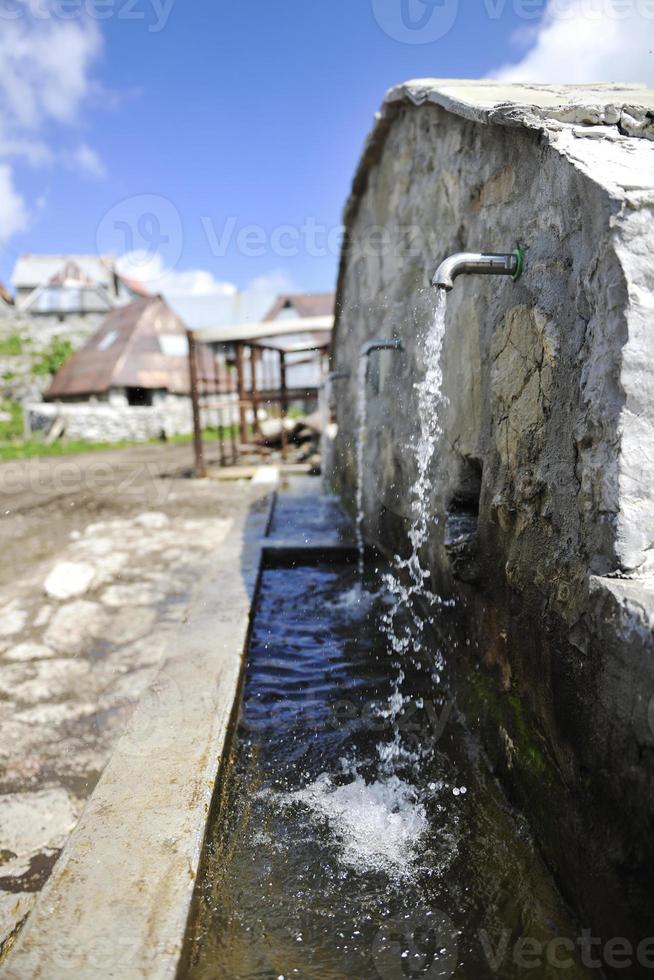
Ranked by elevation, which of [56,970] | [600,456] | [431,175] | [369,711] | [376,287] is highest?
[431,175]

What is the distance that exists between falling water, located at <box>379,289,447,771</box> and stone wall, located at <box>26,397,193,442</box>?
17450 millimetres

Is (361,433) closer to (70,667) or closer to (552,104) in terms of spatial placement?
(70,667)

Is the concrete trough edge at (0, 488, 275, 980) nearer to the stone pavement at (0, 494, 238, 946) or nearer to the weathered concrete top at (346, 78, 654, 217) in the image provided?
the stone pavement at (0, 494, 238, 946)

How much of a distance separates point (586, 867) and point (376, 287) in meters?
3.91

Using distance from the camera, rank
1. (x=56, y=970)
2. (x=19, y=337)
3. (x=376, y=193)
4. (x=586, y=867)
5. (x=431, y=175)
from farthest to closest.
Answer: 1. (x=19, y=337)
2. (x=376, y=193)
3. (x=431, y=175)
4. (x=586, y=867)
5. (x=56, y=970)

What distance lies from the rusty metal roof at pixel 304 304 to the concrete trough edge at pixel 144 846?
90.0 ft

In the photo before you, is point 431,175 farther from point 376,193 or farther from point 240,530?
point 240,530

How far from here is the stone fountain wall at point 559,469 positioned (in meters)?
1.22

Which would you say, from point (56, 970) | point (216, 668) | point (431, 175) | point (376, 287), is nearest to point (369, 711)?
point (216, 668)

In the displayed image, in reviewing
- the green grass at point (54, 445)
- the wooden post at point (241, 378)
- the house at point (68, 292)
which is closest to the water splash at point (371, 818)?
the wooden post at point (241, 378)

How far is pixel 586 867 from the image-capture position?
1275mm

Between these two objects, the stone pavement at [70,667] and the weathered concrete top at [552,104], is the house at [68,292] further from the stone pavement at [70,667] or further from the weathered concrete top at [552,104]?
the weathered concrete top at [552,104]

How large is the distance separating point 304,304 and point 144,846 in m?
29.2

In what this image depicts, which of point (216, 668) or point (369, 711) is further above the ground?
point (216, 668)
